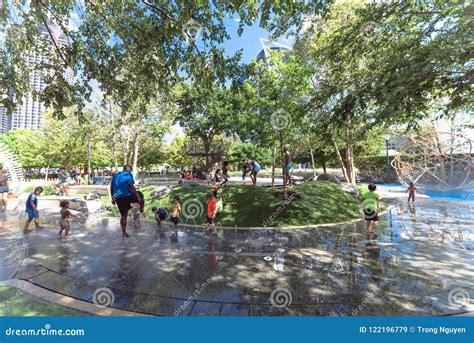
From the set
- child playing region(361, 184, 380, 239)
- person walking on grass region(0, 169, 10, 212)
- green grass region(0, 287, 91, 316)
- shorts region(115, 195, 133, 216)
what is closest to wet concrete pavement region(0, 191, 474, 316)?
green grass region(0, 287, 91, 316)

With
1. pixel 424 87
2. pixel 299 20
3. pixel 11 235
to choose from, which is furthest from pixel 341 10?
pixel 11 235

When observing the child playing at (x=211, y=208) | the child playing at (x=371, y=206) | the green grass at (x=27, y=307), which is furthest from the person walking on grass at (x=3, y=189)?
the child playing at (x=371, y=206)

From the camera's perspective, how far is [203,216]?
11.0 meters

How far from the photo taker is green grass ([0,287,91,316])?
12.3ft

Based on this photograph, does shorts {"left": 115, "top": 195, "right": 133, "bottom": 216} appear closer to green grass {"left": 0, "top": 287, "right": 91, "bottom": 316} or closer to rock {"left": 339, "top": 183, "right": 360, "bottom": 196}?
green grass {"left": 0, "top": 287, "right": 91, "bottom": 316}

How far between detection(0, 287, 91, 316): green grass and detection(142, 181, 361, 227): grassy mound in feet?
21.2

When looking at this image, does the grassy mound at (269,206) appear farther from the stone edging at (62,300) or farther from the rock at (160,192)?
the stone edging at (62,300)

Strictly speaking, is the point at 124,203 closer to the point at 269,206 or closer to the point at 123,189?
the point at 123,189

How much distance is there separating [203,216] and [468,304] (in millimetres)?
9006

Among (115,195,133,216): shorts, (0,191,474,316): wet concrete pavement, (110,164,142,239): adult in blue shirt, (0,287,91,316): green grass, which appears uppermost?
(110,164,142,239): adult in blue shirt

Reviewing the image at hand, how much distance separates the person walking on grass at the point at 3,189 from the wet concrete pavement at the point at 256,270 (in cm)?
719

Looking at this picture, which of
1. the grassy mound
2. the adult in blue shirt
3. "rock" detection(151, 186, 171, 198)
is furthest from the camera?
"rock" detection(151, 186, 171, 198)

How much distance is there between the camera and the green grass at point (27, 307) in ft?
12.3

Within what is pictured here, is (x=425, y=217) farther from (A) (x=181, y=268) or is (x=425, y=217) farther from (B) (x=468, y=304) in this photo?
(A) (x=181, y=268)
